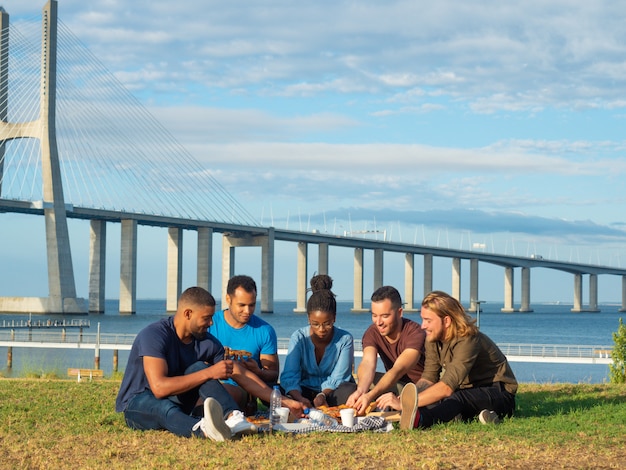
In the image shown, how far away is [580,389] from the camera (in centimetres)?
927

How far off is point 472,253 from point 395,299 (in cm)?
8003

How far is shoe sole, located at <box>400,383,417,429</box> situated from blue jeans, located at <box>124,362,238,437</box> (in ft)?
3.41

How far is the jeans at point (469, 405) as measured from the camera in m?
6.11

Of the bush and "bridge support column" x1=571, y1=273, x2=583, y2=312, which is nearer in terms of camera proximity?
the bush

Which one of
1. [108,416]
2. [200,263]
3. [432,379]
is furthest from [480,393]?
[200,263]

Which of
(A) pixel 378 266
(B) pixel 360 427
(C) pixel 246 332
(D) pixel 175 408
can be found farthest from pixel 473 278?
(D) pixel 175 408

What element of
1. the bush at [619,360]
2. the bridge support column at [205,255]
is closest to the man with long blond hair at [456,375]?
the bush at [619,360]

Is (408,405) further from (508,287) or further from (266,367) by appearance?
(508,287)

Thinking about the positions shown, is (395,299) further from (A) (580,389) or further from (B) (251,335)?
(A) (580,389)

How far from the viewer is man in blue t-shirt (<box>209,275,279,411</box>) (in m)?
6.54

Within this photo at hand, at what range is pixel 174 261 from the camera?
235 ft

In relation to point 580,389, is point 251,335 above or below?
above

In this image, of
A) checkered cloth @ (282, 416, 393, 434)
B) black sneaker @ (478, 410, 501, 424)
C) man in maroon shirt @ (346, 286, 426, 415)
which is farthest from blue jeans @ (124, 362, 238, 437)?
black sneaker @ (478, 410, 501, 424)

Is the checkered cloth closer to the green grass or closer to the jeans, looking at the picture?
the green grass
